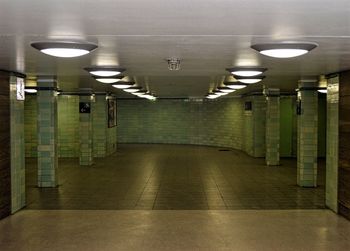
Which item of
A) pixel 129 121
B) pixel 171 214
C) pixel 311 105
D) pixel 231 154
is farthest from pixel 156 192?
Result: pixel 129 121

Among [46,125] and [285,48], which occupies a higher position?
[285,48]

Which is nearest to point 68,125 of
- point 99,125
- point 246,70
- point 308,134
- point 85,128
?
point 99,125

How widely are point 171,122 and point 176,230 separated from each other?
22663 mm

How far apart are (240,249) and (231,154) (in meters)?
16.1

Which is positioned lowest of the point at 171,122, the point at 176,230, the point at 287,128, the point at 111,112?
the point at 176,230

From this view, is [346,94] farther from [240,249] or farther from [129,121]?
[129,121]

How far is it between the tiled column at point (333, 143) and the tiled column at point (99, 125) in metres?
12.6

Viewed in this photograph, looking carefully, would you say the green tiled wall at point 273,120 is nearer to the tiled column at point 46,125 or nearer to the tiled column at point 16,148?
the tiled column at point 46,125

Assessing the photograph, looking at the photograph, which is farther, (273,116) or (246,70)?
(273,116)

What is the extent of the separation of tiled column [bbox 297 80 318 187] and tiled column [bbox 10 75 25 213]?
294 inches

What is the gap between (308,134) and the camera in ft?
42.2

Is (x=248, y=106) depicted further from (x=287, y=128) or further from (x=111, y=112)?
(x=111, y=112)

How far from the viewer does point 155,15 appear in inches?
161

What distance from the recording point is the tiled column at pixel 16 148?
371 inches
